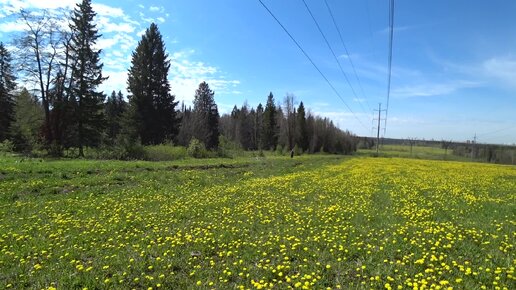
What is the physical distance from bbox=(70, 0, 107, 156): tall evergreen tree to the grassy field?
2830 centimetres

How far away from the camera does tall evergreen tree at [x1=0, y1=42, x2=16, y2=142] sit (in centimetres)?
5400

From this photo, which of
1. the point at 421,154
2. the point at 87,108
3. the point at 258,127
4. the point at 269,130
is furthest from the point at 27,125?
the point at 421,154

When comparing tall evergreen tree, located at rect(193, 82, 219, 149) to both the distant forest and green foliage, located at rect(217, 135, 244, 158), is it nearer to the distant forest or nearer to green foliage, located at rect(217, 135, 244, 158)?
the distant forest

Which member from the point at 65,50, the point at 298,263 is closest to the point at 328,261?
the point at 298,263

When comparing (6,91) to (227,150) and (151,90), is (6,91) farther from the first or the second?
(227,150)

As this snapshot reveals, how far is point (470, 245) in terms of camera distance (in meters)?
7.89

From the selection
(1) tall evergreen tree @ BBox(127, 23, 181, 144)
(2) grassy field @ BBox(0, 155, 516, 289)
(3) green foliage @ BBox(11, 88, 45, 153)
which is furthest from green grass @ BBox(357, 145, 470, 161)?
(2) grassy field @ BBox(0, 155, 516, 289)

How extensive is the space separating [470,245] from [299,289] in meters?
4.81

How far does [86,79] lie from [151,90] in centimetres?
1289

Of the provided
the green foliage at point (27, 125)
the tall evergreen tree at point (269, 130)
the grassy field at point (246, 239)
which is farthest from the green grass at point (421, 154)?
the grassy field at point (246, 239)

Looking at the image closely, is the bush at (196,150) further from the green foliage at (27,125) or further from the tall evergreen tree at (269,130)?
the tall evergreen tree at (269,130)

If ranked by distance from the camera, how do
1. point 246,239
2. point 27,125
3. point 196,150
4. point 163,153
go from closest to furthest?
point 246,239 → point 163,153 → point 27,125 → point 196,150

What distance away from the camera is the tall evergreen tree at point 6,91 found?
5400cm

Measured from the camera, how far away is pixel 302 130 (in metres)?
99.2
